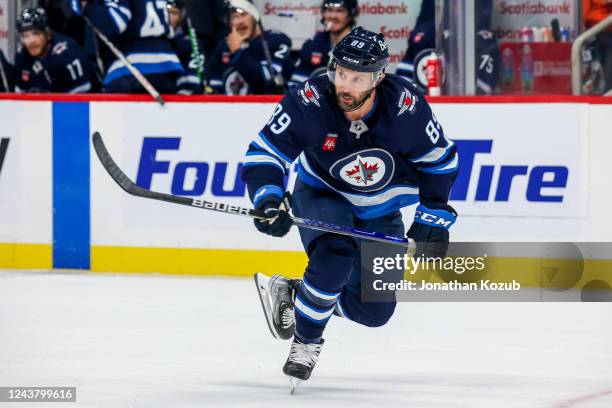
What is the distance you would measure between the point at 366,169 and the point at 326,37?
299 centimetres

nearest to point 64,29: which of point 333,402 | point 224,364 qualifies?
point 224,364

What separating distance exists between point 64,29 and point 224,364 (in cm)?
367

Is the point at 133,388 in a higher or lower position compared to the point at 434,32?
lower

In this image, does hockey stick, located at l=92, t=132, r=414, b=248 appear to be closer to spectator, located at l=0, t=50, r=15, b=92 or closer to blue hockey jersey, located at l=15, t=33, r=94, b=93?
blue hockey jersey, located at l=15, t=33, r=94, b=93

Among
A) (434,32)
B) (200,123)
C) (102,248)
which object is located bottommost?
(102,248)

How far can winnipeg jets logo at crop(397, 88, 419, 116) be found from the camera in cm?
411

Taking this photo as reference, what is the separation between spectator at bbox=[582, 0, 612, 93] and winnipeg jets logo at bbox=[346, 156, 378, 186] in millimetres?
2455

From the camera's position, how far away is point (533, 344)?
194 inches

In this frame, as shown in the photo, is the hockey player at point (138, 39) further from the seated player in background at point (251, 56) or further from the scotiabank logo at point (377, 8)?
the scotiabank logo at point (377, 8)

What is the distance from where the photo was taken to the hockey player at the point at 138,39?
6910 millimetres

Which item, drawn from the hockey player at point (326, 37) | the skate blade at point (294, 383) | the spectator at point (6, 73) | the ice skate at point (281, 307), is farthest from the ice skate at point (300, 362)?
the spectator at point (6, 73)

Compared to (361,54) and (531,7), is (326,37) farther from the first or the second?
(361,54)

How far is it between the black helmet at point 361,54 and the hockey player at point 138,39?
3.04 meters

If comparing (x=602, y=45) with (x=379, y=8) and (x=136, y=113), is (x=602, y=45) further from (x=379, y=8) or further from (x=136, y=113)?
(x=136, y=113)
